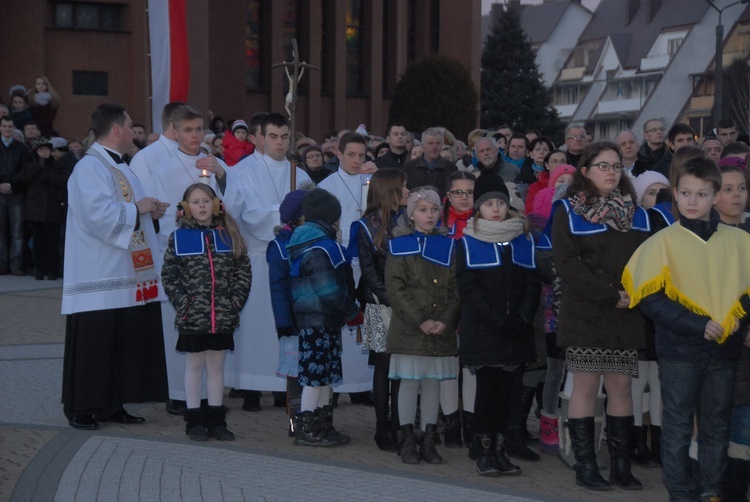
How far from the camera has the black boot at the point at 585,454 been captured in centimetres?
755

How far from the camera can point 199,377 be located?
906 centimetres

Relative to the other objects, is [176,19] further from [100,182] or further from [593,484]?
[593,484]

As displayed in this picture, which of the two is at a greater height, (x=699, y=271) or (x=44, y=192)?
(x=44, y=192)

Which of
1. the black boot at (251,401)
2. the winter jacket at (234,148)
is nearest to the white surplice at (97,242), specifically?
the black boot at (251,401)

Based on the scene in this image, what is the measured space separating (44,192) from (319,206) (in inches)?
458

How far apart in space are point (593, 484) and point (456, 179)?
7.55 ft

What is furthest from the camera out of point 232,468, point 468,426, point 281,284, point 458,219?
point 281,284

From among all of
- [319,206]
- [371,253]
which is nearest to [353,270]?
[371,253]

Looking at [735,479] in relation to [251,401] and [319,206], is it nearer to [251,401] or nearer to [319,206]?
[319,206]

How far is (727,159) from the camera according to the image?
9.27 meters

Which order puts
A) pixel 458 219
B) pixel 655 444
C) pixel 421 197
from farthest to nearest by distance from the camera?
pixel 458 219, pixel 655 444, pixel 421 197

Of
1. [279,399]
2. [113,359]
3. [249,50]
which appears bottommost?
[279,399]

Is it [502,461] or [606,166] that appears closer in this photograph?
[606,166]

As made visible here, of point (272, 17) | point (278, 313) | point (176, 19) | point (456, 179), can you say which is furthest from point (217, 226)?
point (272, 17)
